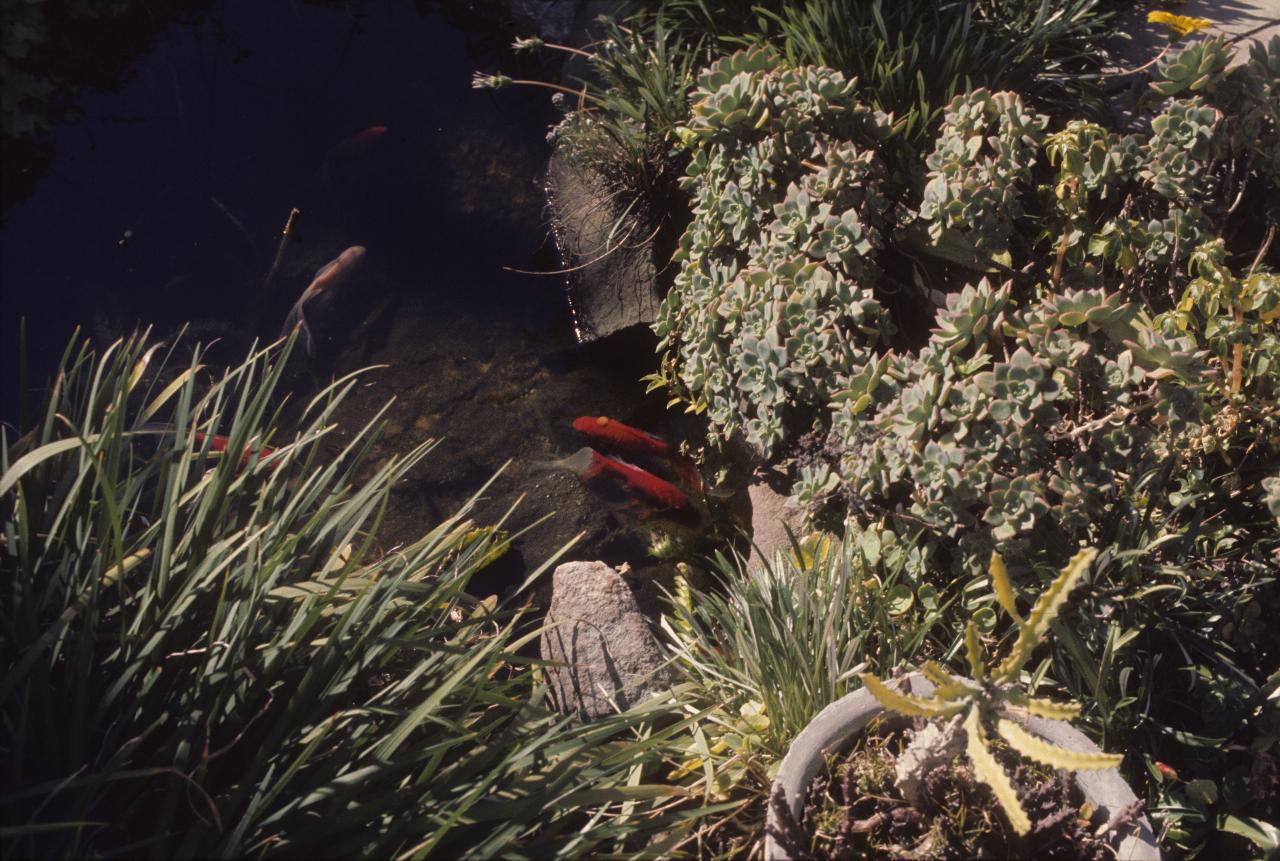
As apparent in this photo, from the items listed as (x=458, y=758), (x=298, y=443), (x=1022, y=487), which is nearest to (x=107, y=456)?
(x=298, y=443)

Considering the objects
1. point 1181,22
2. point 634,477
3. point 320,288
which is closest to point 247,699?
point 634,477

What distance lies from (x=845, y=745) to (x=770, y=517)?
49.2 inches

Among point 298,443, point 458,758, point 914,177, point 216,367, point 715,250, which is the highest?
point 914,177

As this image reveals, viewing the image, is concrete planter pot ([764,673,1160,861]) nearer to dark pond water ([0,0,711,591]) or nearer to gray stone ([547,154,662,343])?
dark pond water ([0,0,711,591])

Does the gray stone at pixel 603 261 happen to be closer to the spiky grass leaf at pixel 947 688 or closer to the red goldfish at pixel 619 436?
the red goldfish at pixel 619 436

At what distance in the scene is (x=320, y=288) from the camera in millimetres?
4242

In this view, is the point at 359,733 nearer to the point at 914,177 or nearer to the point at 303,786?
the point at 303,786

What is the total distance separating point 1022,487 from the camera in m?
2.19

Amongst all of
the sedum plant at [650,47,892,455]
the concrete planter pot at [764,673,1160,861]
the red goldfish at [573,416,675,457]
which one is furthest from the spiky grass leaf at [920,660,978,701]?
the red goldfish at [573,416,675,457]

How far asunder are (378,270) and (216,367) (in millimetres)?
853

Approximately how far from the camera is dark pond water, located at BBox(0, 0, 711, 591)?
402 cm

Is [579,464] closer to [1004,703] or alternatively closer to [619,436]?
[619,436]

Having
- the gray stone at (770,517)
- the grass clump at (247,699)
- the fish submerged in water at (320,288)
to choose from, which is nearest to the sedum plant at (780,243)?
the gray stone at (770,517)

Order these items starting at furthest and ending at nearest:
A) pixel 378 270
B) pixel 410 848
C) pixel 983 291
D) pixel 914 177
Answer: pixel 378 270 → pixel 914 177 → pixel 983 291 → pixel 410 848
